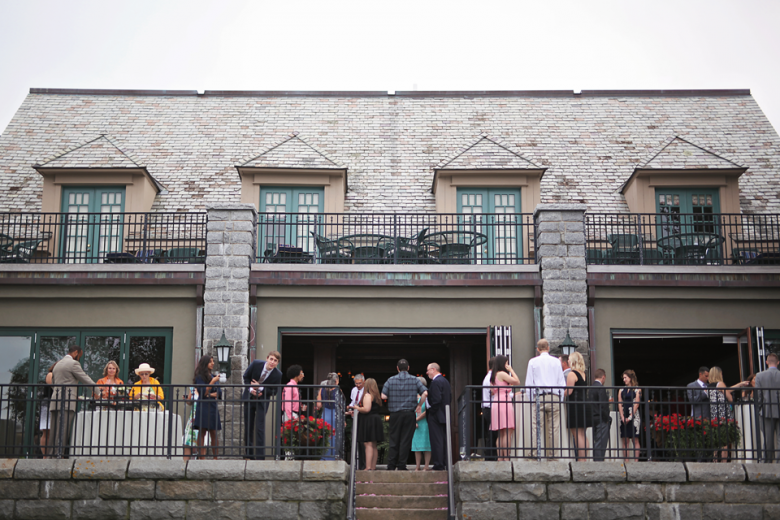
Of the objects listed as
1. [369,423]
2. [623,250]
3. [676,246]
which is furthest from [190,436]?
[676,246]

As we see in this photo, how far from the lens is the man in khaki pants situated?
11586 mm

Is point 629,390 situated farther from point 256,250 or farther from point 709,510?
point 256,250

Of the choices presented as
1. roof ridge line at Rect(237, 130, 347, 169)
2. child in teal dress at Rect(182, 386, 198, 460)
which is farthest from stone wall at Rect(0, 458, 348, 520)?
roof ridge line at Rect(237, 130, 347, 169)

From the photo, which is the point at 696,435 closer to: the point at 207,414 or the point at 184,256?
the point at 207,414

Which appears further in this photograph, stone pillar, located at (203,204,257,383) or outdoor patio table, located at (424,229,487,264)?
outdoor patio table, located at (424,229,487,264)

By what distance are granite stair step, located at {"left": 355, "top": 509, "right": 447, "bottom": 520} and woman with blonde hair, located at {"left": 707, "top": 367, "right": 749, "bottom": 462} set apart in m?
3.86

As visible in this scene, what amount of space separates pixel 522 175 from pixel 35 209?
1083 centimetres

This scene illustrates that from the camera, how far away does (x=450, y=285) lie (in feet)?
52.8

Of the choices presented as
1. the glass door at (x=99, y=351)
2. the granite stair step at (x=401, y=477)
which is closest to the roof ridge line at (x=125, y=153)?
the glass door at (x=99, y=351)

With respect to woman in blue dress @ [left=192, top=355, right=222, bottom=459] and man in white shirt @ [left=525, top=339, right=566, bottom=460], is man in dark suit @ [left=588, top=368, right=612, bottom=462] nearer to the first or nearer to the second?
man in white shirt @ [left=525, top=339, right=566, bottom=460]

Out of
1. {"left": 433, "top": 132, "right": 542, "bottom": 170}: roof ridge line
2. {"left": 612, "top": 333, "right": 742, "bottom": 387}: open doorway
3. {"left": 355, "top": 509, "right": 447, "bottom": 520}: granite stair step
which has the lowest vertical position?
{"left": 355, "top": 509, "right": 447, "bottom": 520}: granite stair step

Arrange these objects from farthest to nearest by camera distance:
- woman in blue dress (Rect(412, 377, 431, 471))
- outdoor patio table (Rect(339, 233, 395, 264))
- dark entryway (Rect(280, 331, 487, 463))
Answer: dark entryway (Rect(280, 331, 487, 463))
outdoor patio table (Rect(339, 233, 395, 264))
woman in blue dress (Rect(412, 377, 431, 471))

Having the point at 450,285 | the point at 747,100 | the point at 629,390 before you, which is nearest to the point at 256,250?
the point at 450,285

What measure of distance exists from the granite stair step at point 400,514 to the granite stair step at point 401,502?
18 centimetres
